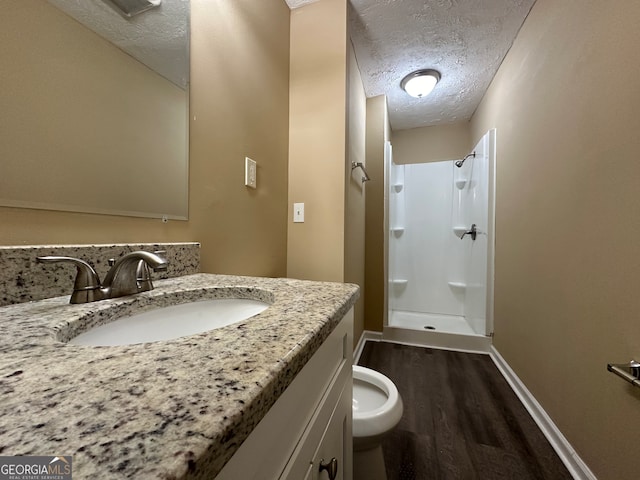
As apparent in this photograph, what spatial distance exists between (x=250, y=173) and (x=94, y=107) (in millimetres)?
544

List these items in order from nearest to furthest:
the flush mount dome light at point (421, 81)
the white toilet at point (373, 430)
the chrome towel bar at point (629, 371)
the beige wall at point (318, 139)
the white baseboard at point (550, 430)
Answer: the chrome towel bar at point (629, 371) → the white toilet at point (373, 430) → the white baseboard at point (550, 430) → the beige wall at point (318, 139) → the flush mount dome light at point (421, 81)

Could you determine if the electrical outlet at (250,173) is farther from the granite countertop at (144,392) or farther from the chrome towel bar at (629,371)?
the chrome towel bar at (629,371)

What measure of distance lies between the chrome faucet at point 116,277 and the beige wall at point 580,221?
1290 millimetres

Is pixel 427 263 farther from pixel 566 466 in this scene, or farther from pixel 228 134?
pixel 228 134

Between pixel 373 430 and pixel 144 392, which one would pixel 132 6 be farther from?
pixel 373 430

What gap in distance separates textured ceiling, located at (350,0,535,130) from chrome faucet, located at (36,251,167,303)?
1.66m

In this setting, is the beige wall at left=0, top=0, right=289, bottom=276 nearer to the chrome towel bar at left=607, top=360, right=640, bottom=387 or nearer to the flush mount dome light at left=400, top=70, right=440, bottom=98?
the flush mount dome light at left=400, top=70, right=440, bottom=98

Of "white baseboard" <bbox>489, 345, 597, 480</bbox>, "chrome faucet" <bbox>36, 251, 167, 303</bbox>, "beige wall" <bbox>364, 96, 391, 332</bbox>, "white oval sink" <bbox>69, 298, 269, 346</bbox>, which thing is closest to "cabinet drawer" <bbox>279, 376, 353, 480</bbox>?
"white oval sink" <bbox>69, 298, 269, 346</bbox>

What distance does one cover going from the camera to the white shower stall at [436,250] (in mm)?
2178

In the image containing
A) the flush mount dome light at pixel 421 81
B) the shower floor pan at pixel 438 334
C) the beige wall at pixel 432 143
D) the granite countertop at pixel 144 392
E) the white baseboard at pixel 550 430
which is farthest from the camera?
the beige wall at pixel 432 143

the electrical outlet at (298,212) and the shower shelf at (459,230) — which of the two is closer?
the electrical outlet at (298,212)

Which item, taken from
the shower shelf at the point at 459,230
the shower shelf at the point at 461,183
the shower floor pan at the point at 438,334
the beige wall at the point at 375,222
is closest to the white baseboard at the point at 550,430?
the shower floor pan at the point at 438,334

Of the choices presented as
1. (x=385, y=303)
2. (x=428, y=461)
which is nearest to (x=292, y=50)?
(x=385, y=303)

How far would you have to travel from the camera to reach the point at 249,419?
0.69 feet
